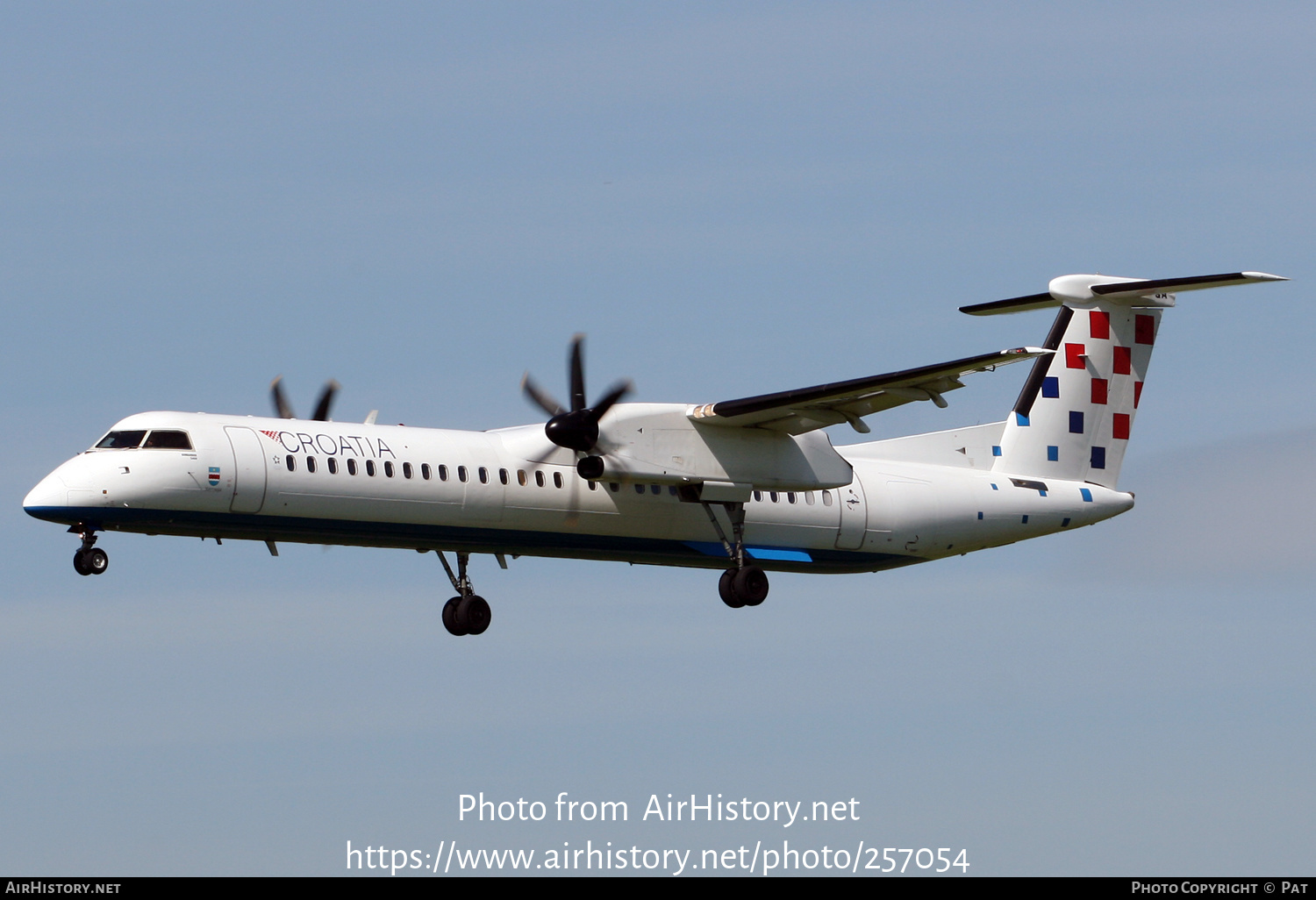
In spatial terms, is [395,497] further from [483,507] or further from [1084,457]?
[1084,457]

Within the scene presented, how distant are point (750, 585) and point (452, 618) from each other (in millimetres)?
4613

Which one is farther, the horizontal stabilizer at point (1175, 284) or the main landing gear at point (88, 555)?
the horizontal stabilizer at point (1175, 284)

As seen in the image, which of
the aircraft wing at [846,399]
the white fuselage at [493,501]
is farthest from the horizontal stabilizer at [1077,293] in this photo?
the aircraft wing at [846,399]

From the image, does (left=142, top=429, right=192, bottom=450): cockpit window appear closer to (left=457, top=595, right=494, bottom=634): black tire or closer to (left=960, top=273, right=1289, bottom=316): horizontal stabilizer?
(left=457, top=595, right=494, bottom=634): black tire

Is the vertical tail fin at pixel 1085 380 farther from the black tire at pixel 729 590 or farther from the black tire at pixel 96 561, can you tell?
the black tire at pixel 96 561

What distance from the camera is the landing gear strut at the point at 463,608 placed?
2900 cm

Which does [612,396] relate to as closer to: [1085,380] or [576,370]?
[576,370]

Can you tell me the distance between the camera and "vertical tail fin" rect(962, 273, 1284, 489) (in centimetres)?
3269

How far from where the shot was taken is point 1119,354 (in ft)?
109

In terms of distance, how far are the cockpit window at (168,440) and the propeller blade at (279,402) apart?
393 cm

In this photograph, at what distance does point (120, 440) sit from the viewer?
24.8m

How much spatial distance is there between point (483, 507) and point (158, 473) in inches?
184

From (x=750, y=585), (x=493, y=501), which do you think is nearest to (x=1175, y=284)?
(x=750, y=585)

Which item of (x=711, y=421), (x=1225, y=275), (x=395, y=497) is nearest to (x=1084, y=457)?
(x=1225, y=275)
